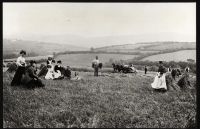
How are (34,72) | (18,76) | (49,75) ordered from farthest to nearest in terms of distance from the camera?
(49,75), (34,72), (18,76)

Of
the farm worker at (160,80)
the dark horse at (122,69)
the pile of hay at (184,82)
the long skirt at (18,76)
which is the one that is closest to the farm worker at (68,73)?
the long skirt at (18,76)

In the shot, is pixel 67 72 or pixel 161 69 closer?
pixel 161 69

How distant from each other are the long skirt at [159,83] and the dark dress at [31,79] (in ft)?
12.4

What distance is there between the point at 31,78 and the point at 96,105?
8.34ft

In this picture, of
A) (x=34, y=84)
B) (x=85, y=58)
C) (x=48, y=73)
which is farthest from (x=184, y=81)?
(x=34, y=84)

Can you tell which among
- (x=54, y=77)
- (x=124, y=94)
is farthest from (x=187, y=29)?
(x=54, y=77)

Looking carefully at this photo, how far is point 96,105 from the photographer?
9.14m

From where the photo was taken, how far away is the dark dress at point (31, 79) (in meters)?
9.94

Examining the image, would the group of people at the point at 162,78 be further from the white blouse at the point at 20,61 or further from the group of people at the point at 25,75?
the white blouse at the point at 20,61

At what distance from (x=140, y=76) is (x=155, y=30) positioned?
1706mm

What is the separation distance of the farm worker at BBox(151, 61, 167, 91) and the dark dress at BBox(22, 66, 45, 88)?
12.6 feet

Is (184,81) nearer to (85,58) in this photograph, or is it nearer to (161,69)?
(161,69)

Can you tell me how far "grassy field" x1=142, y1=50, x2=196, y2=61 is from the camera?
10.0 meters

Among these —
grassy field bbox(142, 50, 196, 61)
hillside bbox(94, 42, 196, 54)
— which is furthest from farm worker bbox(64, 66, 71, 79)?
grassy field bbox(142, 50, 196, 61)
